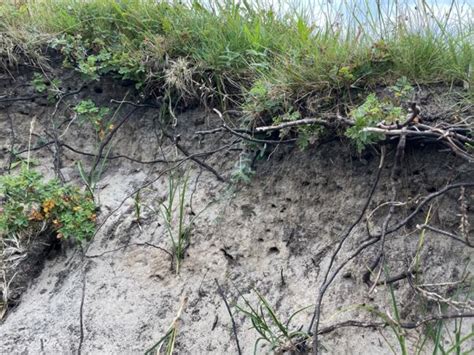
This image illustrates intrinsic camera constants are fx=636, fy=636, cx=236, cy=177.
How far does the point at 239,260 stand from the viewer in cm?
304

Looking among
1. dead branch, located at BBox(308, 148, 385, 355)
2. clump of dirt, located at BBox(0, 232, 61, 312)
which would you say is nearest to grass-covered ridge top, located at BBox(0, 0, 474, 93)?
dead branch, located at BBox(308, 148, 385, 355)

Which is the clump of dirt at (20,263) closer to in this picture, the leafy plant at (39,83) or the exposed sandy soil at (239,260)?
the exposed sandy soil at (239,260)

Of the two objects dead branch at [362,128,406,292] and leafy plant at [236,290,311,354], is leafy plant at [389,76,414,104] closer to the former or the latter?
dead branch at [362,128,406,292]

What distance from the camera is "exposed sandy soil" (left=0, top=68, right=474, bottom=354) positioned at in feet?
8.87

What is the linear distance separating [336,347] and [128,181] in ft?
5.21

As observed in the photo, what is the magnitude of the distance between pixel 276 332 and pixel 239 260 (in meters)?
0.45

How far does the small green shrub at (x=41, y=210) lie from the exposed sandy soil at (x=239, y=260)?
0.39 ft

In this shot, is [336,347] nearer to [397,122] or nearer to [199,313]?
[199,313]

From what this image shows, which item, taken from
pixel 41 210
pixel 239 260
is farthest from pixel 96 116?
pixel 239 260

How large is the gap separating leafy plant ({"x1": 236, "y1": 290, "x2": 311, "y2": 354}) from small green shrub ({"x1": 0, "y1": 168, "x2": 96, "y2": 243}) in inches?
41.2

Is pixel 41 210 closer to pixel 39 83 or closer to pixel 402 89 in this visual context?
pixel 39 83

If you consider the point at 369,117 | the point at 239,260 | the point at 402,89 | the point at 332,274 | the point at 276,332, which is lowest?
the point at 276,332

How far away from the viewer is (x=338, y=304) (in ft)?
8.96

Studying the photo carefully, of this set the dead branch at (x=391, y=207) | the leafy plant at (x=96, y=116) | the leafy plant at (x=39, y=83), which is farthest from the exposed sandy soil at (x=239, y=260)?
the leafy plant at (x=39, y=83)
